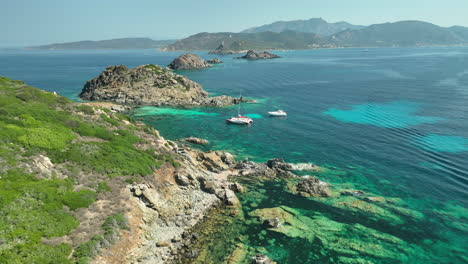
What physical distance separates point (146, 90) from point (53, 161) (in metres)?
82.9

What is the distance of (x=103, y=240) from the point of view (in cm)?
2852

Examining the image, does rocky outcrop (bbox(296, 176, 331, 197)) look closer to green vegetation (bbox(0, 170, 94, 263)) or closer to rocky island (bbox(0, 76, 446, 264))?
rocky island (bbox(0, 76, 446, 264))

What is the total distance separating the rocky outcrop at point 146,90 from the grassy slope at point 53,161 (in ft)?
176

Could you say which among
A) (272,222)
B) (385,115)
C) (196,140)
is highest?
(385,115)

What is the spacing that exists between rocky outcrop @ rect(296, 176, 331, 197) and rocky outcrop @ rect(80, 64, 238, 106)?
68.2 metres

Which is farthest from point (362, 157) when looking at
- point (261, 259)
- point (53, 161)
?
point (53, 161)

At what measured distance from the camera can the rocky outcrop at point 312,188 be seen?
45500 mm

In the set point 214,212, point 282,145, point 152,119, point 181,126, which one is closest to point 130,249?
point 214,212

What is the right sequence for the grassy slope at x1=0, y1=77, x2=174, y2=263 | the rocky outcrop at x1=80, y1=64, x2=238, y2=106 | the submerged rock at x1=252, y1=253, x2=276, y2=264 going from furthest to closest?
the rocky outcrop at x1=80, y1=64, x2=238, y2=106 → the submerged rock at x1=252, y1=253, x2=276, y2=264 → the grassy slope at x1=0, y1=77, x2=174, y2=263

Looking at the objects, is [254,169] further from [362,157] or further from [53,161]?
[53,161]

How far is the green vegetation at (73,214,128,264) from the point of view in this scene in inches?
1034

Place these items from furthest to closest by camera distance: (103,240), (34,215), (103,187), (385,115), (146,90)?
(146,90) → (385,115) → (103,187) → (103,240) → (34,215)

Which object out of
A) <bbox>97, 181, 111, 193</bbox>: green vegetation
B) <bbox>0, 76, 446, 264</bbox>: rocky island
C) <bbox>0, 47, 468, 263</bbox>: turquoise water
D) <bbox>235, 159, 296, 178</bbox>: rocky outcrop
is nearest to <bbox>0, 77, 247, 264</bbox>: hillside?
<bbox>97, 181, 111, 193</bbox>: green vegetation

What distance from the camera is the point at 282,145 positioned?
6844 centimetres
